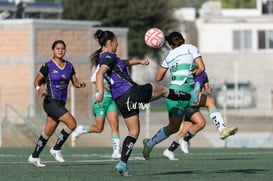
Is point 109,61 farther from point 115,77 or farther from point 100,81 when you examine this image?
point 100,81

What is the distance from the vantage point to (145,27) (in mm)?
74875

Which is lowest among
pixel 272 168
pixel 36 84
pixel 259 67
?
pixel 259 67

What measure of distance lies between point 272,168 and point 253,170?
1.76 feet

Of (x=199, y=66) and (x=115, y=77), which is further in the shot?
(x=199, y=66)

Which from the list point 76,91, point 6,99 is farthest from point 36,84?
point 76,91

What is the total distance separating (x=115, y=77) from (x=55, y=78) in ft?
8.71

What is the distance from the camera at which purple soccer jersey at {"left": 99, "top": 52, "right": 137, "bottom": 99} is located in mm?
13930

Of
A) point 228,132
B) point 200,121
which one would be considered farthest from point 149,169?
point 200,121

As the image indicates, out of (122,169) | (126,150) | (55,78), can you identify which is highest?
(55,78)

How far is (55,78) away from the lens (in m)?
16.5

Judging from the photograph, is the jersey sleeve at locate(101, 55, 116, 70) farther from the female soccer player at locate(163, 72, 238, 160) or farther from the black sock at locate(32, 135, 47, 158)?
the black sock at locate(32, 135, 47, 158)

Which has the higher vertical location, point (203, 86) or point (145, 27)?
point (203, 86)

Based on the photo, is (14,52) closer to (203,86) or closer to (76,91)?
(76,91)

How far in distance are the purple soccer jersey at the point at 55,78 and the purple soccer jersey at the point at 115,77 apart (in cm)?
240
